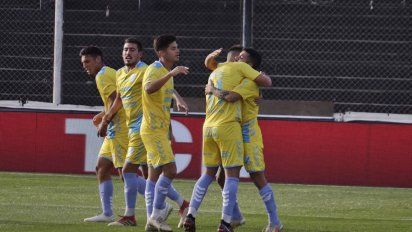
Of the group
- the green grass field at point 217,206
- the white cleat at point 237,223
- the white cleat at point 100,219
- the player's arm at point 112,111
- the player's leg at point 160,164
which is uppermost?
the player's arm at point 112,111

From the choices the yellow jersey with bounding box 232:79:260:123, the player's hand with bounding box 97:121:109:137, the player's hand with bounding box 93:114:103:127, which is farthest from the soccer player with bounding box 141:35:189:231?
the player's hand with bounding box 93:114:103:127

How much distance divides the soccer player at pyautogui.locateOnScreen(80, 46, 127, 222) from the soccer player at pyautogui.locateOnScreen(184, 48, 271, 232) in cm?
145

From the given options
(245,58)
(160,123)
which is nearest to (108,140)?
(160,123)

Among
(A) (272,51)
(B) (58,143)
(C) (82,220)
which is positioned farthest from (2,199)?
(A) (272,51)

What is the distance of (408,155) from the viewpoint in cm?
1784

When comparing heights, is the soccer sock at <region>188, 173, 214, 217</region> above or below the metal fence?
below

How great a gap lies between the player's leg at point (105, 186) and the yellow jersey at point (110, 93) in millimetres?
165

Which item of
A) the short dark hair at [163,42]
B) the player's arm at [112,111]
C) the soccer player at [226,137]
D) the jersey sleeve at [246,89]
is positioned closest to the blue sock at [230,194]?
the soccer player at [226,137]

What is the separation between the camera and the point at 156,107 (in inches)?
423

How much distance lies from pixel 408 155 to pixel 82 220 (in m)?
7.58

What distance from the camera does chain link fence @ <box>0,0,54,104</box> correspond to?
20.6m

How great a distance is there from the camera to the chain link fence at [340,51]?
66.7 feet

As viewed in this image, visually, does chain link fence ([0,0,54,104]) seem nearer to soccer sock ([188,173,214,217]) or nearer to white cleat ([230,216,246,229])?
white cleat ([230,216,246,229])

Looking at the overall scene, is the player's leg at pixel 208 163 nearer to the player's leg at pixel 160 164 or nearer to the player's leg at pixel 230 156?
the player's leg at pixel 230 156
